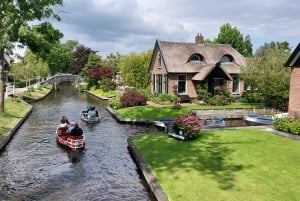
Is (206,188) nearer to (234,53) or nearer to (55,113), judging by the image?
(55,113)

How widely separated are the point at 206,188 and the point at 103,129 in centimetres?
1644

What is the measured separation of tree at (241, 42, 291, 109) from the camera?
3306 centimetres

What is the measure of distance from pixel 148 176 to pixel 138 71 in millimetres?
37761

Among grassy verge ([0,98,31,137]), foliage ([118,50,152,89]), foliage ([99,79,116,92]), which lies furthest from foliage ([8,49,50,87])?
grassy verge ([0,98,31,137])

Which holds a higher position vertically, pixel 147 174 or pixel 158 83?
pixel 158 83

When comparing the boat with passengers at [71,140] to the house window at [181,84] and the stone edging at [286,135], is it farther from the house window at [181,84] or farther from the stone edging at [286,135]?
the house window at [181,84]

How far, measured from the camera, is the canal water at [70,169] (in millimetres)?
13773

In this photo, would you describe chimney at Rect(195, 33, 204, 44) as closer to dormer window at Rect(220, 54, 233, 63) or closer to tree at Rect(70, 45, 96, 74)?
dormer window at Rect(220, 54, 233, 63)

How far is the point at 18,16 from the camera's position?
26641 mm

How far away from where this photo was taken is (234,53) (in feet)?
156

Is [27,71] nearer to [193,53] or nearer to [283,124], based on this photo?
[193,53]

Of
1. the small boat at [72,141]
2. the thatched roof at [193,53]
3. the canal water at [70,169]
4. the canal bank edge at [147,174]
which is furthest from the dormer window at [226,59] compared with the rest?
the small boat at [72,141]

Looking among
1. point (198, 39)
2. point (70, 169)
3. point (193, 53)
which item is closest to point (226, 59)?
point (198, 39)

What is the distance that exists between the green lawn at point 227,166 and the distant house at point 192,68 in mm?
20759
